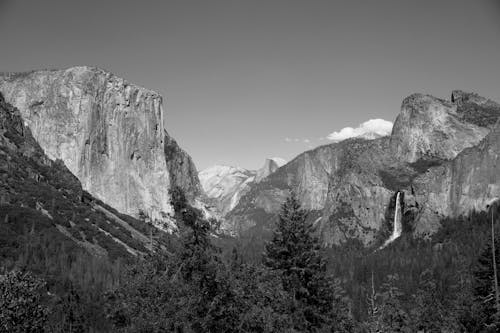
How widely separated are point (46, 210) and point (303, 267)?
12759 cm

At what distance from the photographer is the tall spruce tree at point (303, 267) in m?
25.5

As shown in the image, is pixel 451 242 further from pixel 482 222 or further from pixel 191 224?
pixel 191 224

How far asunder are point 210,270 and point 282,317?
4.35 meters

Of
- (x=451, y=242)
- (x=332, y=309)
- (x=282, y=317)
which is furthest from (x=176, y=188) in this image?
(x=451, y=242)

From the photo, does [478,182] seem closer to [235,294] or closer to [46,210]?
[46,210]

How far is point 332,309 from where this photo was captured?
2806 cm

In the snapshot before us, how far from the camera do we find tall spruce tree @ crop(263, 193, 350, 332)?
83.7 feet

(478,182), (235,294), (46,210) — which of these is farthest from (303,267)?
(478,182)

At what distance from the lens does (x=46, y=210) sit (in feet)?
456

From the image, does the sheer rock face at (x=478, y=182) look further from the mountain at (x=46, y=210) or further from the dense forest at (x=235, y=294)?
the dense forest at (x=235, y=294)

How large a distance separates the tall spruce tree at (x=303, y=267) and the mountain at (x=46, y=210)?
74253 millimetres

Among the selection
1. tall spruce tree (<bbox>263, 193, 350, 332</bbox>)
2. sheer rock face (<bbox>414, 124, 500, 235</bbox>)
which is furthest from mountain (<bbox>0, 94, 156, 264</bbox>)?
sheer rock face (<bbox>414, 124, 500, 235</bbox>)

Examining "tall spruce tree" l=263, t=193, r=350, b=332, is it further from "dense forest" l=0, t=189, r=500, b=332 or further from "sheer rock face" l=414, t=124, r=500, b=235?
"sheer rock face" l=414, t=124, r=500, b=235

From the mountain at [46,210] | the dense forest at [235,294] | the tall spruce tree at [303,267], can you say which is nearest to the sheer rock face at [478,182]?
the mountain at [46,210]
